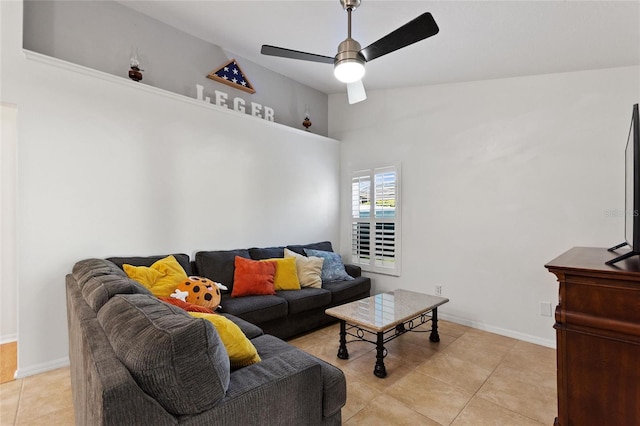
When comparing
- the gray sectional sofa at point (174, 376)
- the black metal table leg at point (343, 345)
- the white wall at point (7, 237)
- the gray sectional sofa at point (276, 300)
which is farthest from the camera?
the white wall at point (7, 237)

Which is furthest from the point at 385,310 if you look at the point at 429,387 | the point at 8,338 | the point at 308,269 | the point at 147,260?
the point at 8,338

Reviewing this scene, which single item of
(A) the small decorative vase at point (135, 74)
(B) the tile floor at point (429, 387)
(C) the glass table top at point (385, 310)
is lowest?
(B) the tile floor at point (429, 387)

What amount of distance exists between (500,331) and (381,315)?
1.66 meters

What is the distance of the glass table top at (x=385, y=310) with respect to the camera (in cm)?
245

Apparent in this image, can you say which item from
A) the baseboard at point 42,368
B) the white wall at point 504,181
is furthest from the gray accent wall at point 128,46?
the baseboard at point 42,368

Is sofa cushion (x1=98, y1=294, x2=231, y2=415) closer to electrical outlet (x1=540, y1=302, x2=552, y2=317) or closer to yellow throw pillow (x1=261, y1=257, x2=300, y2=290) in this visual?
yellow throw pillow (x1=261, y1=257, x2=300, y2=290)

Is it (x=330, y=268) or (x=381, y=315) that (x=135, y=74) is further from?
(x=381, y=315)

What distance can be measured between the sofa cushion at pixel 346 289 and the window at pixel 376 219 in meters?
0.52

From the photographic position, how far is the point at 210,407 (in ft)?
3.39

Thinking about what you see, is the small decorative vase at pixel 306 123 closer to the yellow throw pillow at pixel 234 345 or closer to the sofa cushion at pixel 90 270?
the sofa cushion at pixel 90 270

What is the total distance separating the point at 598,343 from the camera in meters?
1.21

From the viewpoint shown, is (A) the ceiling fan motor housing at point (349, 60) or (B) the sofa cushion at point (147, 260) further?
(B) the sofa cushion at point (147, 260)

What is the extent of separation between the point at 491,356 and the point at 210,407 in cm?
270

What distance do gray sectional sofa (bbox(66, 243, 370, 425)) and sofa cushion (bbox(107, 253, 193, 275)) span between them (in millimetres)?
1074
